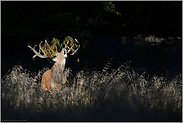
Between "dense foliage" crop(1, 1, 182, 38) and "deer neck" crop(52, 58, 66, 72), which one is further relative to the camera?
"dense foliage" crop(1, 1, 182, 38)

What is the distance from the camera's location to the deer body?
20.2 ft

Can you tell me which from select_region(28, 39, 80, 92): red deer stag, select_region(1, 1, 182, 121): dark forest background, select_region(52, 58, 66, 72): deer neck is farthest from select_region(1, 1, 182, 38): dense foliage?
select_region(52, 58, 66, 72): deer neck

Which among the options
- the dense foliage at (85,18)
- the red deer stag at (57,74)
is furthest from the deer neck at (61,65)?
the dense foliage at (85,18)

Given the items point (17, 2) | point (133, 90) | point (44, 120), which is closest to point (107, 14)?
point (17, 2)

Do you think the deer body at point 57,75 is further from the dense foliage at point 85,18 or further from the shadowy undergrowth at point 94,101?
the dense foliage at point 85,18

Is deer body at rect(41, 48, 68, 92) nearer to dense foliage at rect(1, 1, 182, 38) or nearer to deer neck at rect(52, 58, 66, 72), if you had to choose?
deer neck at rect(52, 58, 66, 72)

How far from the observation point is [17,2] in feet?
34.6

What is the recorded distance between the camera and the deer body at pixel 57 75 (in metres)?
6.17

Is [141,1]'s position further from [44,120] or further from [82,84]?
[44,120]

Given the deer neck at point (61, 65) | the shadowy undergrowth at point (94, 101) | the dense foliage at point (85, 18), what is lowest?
the shadowy undergrowth at point (94, 101)

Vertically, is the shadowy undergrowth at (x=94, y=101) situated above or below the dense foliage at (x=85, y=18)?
below

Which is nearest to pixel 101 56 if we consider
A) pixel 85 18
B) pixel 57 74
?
pixel 85 18

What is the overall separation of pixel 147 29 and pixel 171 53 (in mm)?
3189

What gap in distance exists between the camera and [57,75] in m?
6.38
